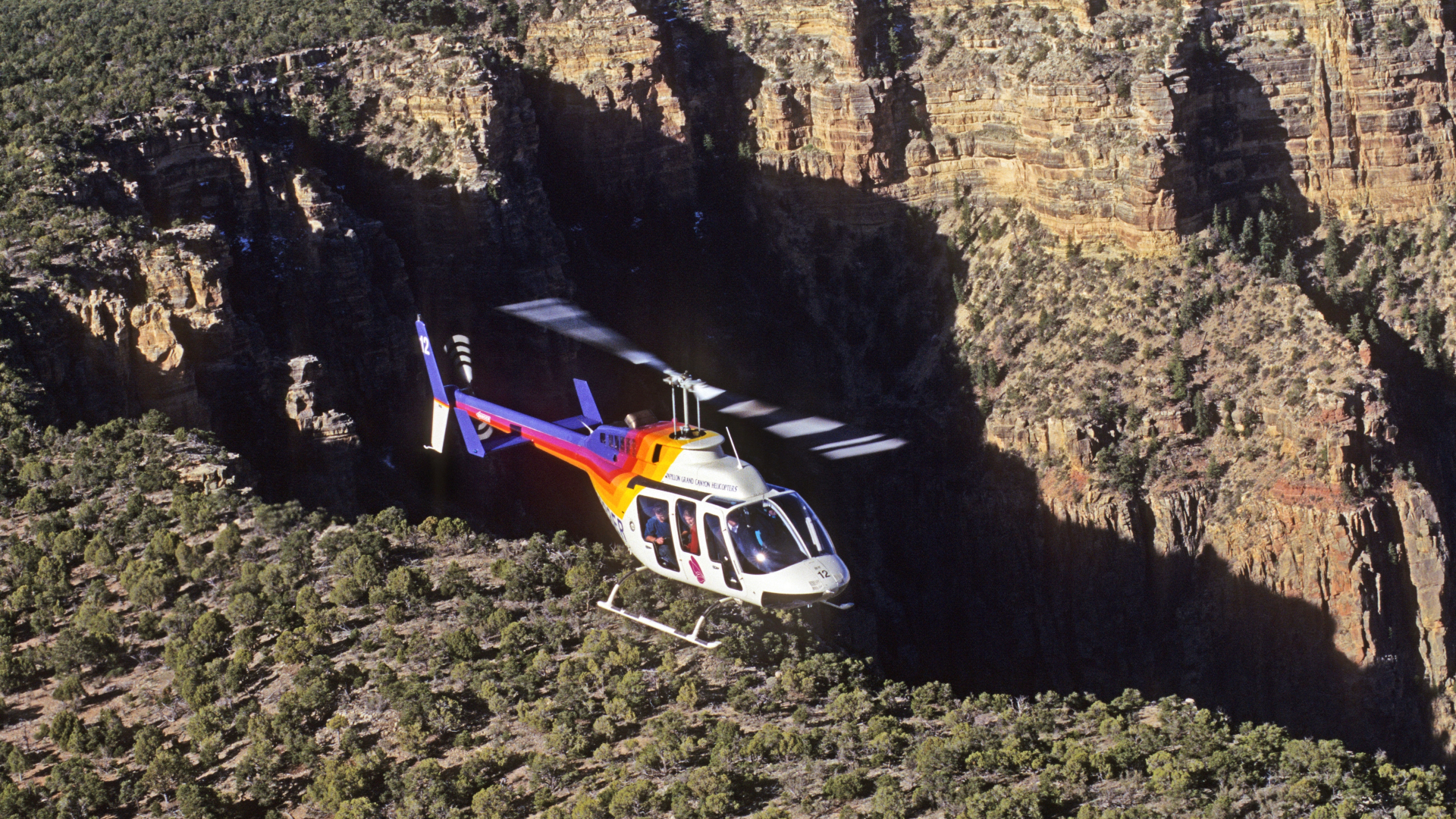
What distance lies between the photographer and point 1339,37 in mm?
87250

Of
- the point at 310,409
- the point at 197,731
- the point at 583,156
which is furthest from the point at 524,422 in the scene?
the point at 583,156

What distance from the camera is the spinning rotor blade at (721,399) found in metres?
51.3

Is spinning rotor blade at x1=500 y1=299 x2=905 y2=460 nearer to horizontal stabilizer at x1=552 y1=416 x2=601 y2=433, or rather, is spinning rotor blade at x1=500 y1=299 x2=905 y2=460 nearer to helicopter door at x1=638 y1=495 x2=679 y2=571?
horizontal stabilizer at x1=552 y1=416 x2=601 y2=433

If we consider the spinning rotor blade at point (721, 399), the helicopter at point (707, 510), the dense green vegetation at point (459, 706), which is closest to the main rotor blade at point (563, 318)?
the spinning rotor blade at point (721, 399)

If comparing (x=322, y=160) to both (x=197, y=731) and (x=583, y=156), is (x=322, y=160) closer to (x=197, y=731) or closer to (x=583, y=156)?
(x=583, y=156)

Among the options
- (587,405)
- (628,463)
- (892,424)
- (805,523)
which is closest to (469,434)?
(587,405)

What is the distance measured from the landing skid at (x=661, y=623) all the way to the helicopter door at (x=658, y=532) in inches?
48.6

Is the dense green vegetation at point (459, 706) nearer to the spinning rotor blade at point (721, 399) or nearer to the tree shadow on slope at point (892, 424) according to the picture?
the spinning rotor blade at point (721, 399)

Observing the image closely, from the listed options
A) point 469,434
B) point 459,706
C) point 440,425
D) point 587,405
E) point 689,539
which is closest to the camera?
point 459,706

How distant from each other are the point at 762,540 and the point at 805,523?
4.39ft

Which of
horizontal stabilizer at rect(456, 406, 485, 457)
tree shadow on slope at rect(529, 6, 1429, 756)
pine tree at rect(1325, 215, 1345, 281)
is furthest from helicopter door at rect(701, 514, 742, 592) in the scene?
pine tree at rect(1325, 215, 1345, 281)

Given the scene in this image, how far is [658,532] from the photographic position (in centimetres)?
5231

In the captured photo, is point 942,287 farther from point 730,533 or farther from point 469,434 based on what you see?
point 730,533

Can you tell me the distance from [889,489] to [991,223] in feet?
46.5
